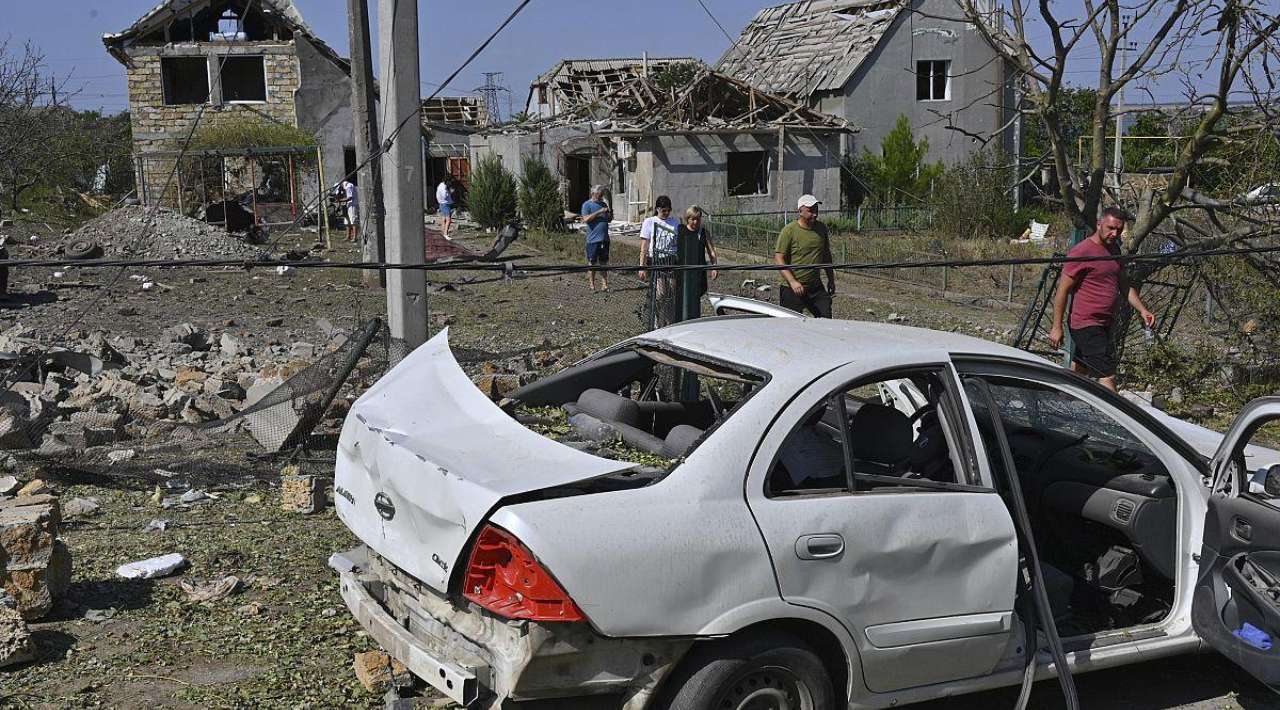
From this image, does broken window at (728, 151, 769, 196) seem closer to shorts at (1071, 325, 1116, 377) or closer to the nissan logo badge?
shorts at (1071, 325, 1116, 377)

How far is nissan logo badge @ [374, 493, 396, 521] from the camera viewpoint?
13.2 ft

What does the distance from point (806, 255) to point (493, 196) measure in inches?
876

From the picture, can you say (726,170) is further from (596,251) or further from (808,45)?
(596,251)

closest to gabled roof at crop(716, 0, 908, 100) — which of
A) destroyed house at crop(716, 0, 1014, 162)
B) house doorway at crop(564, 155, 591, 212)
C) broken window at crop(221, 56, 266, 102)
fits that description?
destroyed house at crop(716, 0, 1014, 162)

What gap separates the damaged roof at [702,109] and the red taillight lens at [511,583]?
94.5 feet

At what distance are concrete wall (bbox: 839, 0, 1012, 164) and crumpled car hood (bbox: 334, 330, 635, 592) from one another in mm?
32463

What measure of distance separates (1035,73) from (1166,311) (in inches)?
98.8

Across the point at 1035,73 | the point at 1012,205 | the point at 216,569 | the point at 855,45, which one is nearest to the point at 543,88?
the point at 855,45

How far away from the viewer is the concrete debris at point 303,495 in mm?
6820

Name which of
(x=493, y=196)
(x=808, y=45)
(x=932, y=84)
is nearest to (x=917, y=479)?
(x=493, y=196)

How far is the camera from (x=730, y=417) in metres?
3.94

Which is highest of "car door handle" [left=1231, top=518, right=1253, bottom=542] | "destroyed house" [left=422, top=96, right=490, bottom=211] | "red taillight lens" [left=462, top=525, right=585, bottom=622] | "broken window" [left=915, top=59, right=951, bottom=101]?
"broken window" [left=915, top=59, right=951, bottom=101]

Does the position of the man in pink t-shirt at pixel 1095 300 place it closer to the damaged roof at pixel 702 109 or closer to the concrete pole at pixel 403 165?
the concrete pole at pixel 403 165

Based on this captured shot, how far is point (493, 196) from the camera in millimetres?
31906
